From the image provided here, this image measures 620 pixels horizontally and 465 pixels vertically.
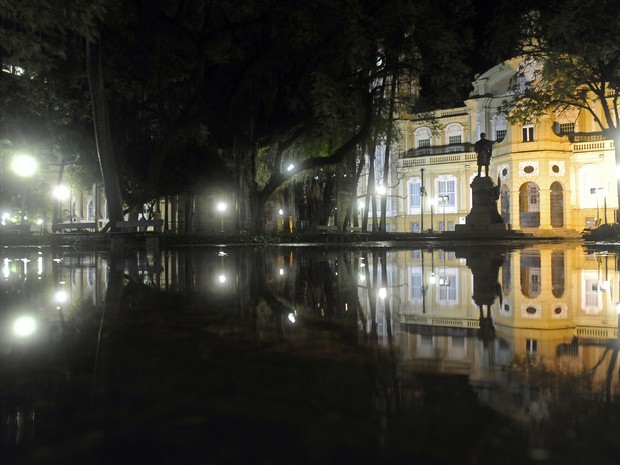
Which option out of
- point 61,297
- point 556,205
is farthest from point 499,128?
point 61,297

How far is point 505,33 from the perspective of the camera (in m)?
19.6

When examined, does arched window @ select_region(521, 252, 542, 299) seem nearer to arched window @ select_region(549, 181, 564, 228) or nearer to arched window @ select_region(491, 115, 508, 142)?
arched window @ select_region(549, 181, 564, 228)

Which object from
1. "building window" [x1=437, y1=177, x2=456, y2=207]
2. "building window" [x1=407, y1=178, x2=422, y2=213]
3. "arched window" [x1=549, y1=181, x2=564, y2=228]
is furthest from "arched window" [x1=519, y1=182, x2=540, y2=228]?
"building window" [x1=407, y1=178, x2=422, y2=213]

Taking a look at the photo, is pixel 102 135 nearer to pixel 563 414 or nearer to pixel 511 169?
pixel 563 414

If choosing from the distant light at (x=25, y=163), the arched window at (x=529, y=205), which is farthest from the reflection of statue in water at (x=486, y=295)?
the arched window at (x=529, y=205)

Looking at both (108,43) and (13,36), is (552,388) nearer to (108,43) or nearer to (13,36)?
(13,36)

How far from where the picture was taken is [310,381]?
2156mm

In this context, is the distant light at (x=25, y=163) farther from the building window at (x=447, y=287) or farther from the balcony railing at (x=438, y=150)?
the balcony railing at (x=438, y=150)

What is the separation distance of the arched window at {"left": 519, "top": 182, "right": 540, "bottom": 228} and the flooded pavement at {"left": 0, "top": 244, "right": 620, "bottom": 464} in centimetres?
4802

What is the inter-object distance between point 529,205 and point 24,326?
51.8 metres

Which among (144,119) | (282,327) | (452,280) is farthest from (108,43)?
(282,327)

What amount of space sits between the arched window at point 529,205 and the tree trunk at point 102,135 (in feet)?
137

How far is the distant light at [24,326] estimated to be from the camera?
10.7 feet

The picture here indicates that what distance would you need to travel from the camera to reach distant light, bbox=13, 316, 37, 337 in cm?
327
